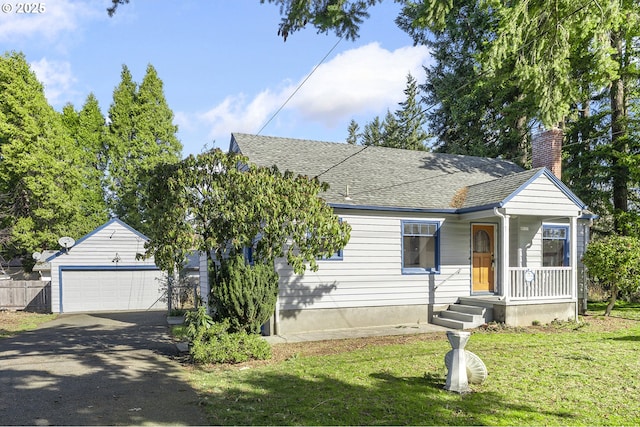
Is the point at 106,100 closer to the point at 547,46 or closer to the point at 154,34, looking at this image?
the point at 154,34

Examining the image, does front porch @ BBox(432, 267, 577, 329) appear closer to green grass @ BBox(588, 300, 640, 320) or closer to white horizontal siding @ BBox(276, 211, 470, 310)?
white horizontal siding @ BBox(276, 211, 470, 310)

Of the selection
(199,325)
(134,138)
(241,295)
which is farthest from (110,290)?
(241,295)

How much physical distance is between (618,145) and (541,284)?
10.2 metres

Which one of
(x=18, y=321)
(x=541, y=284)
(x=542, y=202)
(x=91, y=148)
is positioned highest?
(x=91, y=148)

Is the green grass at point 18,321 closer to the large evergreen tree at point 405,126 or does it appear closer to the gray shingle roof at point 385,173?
the gray shingle roof at point 385,173

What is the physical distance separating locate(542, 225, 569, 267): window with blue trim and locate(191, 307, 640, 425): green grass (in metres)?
5.14

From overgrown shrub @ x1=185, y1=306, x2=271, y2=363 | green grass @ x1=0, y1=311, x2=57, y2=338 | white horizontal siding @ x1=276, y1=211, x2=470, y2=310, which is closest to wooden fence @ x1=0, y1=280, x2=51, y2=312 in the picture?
green grass @ x1=0, y1=311, x2=57, y2=338

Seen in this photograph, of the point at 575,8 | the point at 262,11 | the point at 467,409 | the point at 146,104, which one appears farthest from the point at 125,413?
the point at 146,104

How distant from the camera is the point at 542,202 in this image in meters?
12.6

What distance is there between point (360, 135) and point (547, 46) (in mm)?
54235

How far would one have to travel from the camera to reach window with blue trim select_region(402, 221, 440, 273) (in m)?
12.8

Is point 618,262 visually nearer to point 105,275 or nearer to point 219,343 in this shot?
point 219,343

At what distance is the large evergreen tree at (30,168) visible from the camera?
2317 centimetres

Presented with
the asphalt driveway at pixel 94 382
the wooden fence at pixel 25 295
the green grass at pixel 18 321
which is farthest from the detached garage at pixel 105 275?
the asphalt driveway at pixel 94 382
